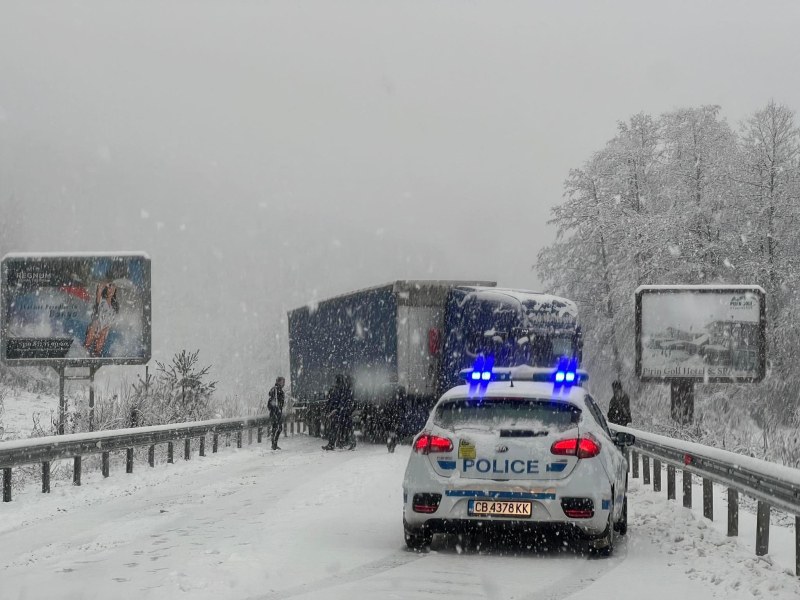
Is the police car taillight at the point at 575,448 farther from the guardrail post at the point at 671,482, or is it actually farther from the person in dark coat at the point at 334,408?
the person in dark coat at the point at 334,408

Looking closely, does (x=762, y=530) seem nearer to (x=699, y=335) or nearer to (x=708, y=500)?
(x=708, y=500)

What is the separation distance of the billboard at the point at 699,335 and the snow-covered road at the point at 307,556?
37.3 feet

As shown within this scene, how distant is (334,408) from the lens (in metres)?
25.0

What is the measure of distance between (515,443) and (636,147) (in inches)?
1700

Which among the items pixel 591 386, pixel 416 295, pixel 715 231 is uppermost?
pixel 715 231

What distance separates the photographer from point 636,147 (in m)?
50.4

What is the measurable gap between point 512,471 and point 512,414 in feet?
1.80

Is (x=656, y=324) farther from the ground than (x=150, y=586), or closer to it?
farther from the ground

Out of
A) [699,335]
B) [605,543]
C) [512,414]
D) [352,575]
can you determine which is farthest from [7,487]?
[699,335]

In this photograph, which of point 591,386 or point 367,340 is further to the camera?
point 591,386

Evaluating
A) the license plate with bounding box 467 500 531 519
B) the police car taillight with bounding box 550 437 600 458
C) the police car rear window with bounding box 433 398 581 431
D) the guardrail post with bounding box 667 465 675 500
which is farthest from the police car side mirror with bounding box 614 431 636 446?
the guardrail post with bounding box 667 465 675 500

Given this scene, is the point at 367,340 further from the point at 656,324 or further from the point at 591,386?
the point at 591,386

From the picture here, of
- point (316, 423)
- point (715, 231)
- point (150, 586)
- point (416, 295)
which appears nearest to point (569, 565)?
point (150, 586)

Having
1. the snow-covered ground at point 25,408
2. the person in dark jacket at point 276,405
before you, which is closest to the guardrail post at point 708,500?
the person in dark jacket at point 276,405
